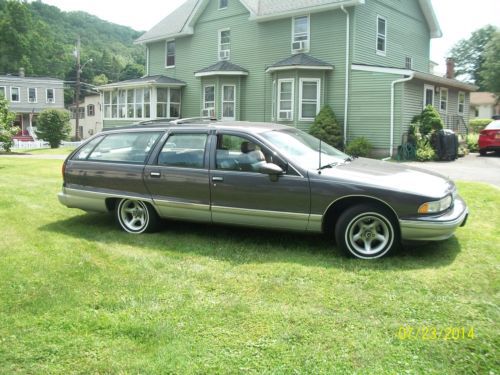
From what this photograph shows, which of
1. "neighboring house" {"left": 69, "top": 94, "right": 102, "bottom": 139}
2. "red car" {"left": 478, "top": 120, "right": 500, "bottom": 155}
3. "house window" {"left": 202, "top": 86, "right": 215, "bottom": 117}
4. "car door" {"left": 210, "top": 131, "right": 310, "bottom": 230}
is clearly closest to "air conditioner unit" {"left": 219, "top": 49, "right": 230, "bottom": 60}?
"house window" {"left": 202, "top": 86, "right": 215, "bottom": 117}

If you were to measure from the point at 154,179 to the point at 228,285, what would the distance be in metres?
2.32

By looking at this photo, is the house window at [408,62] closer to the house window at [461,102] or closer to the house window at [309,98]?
the house window at [461,102]

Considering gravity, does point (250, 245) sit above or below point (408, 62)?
below

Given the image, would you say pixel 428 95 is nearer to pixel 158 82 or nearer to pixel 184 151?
pixel 158 82

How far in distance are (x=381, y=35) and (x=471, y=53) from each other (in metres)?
61.9

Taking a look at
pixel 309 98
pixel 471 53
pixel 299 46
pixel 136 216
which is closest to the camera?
pixel 136 216

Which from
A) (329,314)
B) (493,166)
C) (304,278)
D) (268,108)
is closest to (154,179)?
(304,278)

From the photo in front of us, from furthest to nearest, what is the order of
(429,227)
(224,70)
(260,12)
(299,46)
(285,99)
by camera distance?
1. (224,70)
2. (260,12)
3. (299,46)
4. (285,99)
5. (429,227)

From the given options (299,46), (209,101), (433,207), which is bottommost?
(433,207)

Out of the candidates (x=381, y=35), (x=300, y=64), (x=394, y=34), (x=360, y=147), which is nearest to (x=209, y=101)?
(x=300, y=64)

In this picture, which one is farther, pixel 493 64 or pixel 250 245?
pixel 493 64

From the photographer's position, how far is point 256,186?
5.73m

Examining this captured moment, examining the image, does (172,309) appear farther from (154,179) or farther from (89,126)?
(89,126)

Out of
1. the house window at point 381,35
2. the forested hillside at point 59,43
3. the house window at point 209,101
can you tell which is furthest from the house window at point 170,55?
the forested hillside at point 59,43
